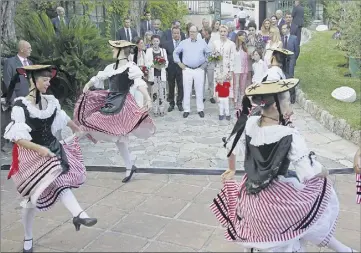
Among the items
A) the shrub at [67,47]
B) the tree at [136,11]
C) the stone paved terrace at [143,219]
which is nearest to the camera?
the stone paved terrace at [143,219]

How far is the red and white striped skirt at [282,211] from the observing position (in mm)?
3955

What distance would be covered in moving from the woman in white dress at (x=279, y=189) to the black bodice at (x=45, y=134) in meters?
1.81

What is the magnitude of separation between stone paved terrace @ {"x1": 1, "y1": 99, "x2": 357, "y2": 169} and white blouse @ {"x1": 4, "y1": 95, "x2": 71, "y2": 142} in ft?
9.36

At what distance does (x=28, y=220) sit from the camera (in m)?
4.93

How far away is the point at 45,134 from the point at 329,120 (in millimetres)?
6416

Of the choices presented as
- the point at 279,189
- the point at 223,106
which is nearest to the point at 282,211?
the point at 279,189

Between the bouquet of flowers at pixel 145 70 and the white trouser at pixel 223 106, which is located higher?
the bouquet of flowers at pixel 145 70

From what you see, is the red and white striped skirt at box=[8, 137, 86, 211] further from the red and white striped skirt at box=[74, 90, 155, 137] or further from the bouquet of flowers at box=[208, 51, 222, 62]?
the bouquet of flowers at box=[208, 51, 222, 62]

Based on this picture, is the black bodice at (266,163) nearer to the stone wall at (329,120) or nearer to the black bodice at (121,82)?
the black bodice at (121,82)

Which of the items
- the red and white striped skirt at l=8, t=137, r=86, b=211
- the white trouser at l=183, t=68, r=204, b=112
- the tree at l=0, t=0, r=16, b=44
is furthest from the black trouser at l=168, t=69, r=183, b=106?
the red and white striped skirt at l=8, t=137, r=86, b=211

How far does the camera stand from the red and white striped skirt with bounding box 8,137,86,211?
4.72 metres

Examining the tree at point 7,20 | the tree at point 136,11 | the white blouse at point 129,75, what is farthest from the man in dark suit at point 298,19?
the white blouse at point 129,75

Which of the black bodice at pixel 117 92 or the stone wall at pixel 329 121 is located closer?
the black bodice at pixel 117 92

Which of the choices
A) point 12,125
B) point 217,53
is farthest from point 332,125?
point 12,125
